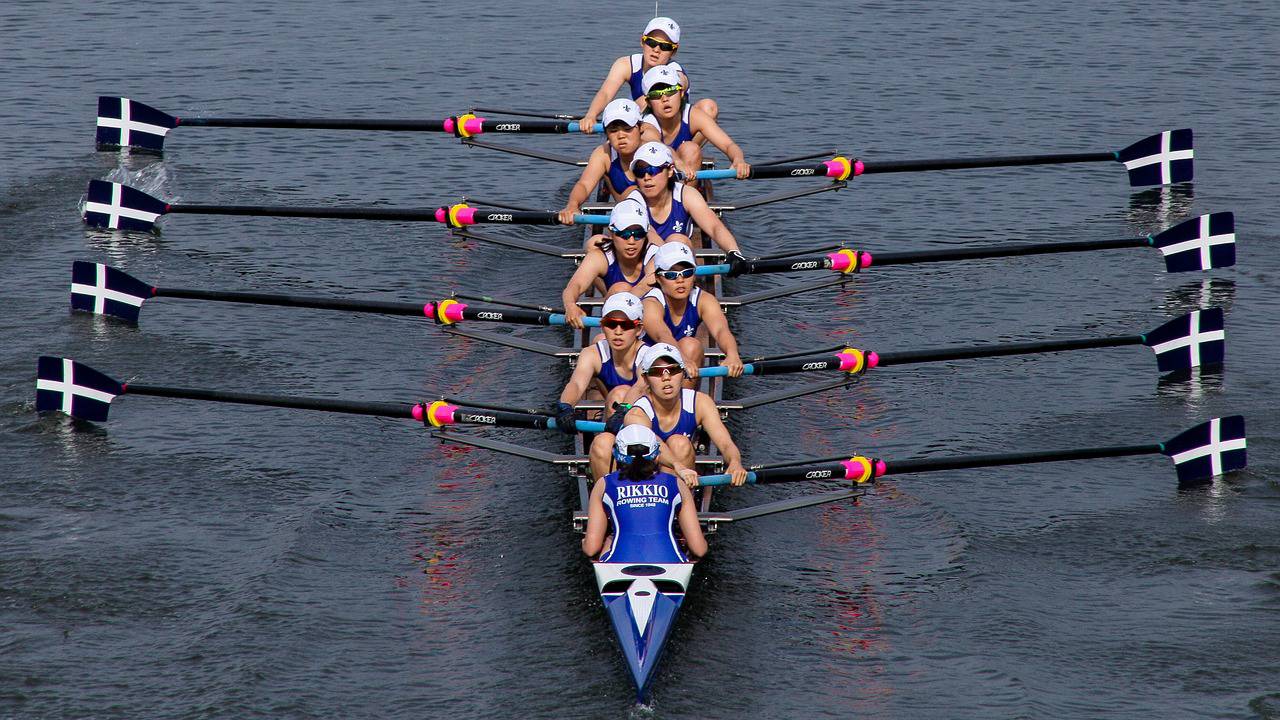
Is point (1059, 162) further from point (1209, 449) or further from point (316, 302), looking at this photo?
point (316, 302)

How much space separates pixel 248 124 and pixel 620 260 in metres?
9.13

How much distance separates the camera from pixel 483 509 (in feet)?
45.6

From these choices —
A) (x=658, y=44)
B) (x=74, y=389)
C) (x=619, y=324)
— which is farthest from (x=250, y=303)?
(x=658, y=44)

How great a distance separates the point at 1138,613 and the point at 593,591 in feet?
14.4

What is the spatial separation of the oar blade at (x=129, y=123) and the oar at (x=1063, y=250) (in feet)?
35.9

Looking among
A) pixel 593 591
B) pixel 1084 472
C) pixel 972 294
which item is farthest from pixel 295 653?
pixel 972 294

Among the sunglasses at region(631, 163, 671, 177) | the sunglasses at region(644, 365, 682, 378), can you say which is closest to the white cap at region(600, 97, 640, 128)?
the sunglasses at region(631, 163, 671, 177)

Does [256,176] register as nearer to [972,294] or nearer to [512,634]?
[972,294]

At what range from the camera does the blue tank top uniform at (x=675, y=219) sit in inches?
648

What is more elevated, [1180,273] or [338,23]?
[338,23]

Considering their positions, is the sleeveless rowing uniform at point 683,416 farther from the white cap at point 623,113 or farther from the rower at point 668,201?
the white cap at point 623,113

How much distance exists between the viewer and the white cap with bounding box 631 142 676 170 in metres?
16.0

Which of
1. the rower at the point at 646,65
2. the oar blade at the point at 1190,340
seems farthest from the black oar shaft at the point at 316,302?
the oar blade at the point at 1190,340

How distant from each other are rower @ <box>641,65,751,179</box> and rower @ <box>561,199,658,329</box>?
3328mm
